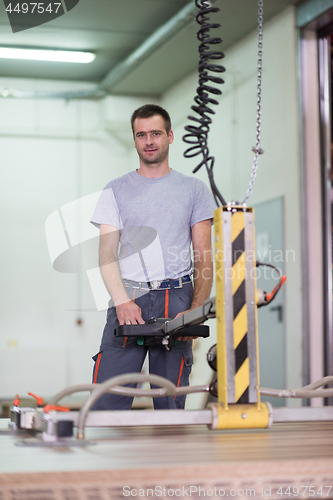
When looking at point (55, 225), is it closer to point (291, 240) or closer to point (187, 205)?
point (291, 240)

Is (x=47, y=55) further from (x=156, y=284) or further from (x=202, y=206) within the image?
(x=156, y=284)

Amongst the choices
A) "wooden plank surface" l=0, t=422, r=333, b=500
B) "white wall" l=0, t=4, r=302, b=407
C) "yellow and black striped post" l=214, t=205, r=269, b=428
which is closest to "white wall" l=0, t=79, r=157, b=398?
"white wall" l=0, t=4, r=302, b=407

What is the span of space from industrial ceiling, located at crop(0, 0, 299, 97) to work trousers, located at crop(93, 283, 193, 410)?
108 inches

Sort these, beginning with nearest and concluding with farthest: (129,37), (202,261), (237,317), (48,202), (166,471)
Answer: (166,471) → (237,317) → (202,261) → (129,37) → (48,202)

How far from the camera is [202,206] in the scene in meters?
2.05

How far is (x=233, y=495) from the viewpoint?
2.48 feet

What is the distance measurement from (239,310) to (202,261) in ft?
2.93

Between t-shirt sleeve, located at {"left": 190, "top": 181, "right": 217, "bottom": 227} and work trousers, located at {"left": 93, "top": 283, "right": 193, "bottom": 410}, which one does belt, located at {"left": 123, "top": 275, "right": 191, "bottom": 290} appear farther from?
t-shirt sleeve, located at {"left": 190, "top": 181, "right": 217, "bottom": 227}

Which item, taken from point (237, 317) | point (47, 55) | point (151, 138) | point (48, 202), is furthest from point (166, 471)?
point (48, 202)

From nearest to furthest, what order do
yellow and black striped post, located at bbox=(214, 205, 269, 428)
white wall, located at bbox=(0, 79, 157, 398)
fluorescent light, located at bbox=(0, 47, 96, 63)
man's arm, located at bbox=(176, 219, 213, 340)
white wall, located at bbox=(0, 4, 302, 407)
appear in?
1. yellow and black striped post, located at bbox=(214, 205, 269, 428)
2. man's arm, located at bbox=(176, 219, 213, 340)
3. fluorescent light, located at bbox=(0, 47, 96, 63)
4. white wall, located at bbox=(0, 4, 302, 407)
5. white wall, located at bbox=(0, 79, 157, 398)

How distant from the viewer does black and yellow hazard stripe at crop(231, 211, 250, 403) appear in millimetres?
1106

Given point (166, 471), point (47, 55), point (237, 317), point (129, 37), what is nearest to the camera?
point (166, 471)

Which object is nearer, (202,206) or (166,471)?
(166,471)

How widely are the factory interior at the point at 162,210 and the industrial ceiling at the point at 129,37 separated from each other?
0.02 meters
